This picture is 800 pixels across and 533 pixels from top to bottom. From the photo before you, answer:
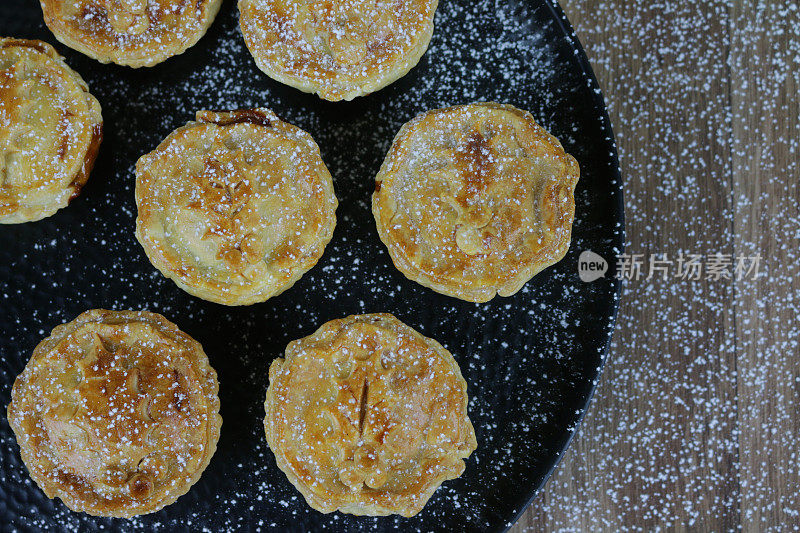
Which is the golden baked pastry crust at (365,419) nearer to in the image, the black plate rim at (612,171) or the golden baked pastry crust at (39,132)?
the black plate rim at (612,171)

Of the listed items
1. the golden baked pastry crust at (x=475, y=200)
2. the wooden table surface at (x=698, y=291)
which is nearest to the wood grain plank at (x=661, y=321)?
the wooden table surface at (x=698, y=291)

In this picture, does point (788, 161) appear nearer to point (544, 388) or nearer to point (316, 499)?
point (544, 388)

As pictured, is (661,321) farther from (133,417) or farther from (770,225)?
(133,417)

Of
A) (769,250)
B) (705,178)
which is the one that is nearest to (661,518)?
(769,250)

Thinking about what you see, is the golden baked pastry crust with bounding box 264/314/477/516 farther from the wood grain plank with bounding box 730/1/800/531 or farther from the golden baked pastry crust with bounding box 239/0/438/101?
the wood grain plank with bounding box 730/1/800/531

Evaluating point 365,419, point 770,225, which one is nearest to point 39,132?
point 365,419

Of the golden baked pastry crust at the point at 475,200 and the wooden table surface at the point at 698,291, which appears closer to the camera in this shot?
the golden baked pastry crust at the point at 475,200

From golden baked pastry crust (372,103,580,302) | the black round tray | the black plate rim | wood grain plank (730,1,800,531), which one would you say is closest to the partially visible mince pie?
the black round tray
